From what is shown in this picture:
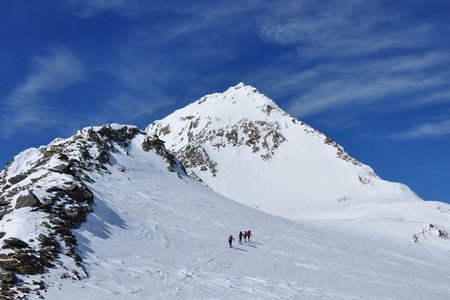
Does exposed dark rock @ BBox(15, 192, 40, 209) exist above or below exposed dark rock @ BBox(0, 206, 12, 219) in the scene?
above

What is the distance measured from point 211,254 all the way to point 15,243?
1491cm

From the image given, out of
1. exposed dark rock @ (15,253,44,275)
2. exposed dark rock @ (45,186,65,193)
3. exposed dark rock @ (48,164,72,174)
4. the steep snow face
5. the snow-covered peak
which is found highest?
the snow-covered peak

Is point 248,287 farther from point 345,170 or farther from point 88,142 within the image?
point 345,170

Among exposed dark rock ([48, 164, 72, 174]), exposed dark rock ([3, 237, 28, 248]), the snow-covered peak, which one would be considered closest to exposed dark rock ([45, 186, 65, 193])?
exposed dark rock ([48, 164, 72, 174])

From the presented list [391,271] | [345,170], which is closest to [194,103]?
[345,170]

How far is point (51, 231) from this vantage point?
29.5 metres

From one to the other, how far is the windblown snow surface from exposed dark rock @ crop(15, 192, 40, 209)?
359cm

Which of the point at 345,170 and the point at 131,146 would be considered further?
the point at 345,170

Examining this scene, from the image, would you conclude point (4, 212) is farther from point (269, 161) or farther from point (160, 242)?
point (269, 161)

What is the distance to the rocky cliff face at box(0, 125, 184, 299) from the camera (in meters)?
24.1

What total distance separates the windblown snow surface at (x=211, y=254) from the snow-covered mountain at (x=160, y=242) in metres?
0.13

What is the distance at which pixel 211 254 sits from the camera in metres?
36.4

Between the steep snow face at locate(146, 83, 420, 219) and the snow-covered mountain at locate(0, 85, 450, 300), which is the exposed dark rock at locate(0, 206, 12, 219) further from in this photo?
the steep snow face at locate(146, 83, 420, 219)

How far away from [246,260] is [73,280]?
15.4m
